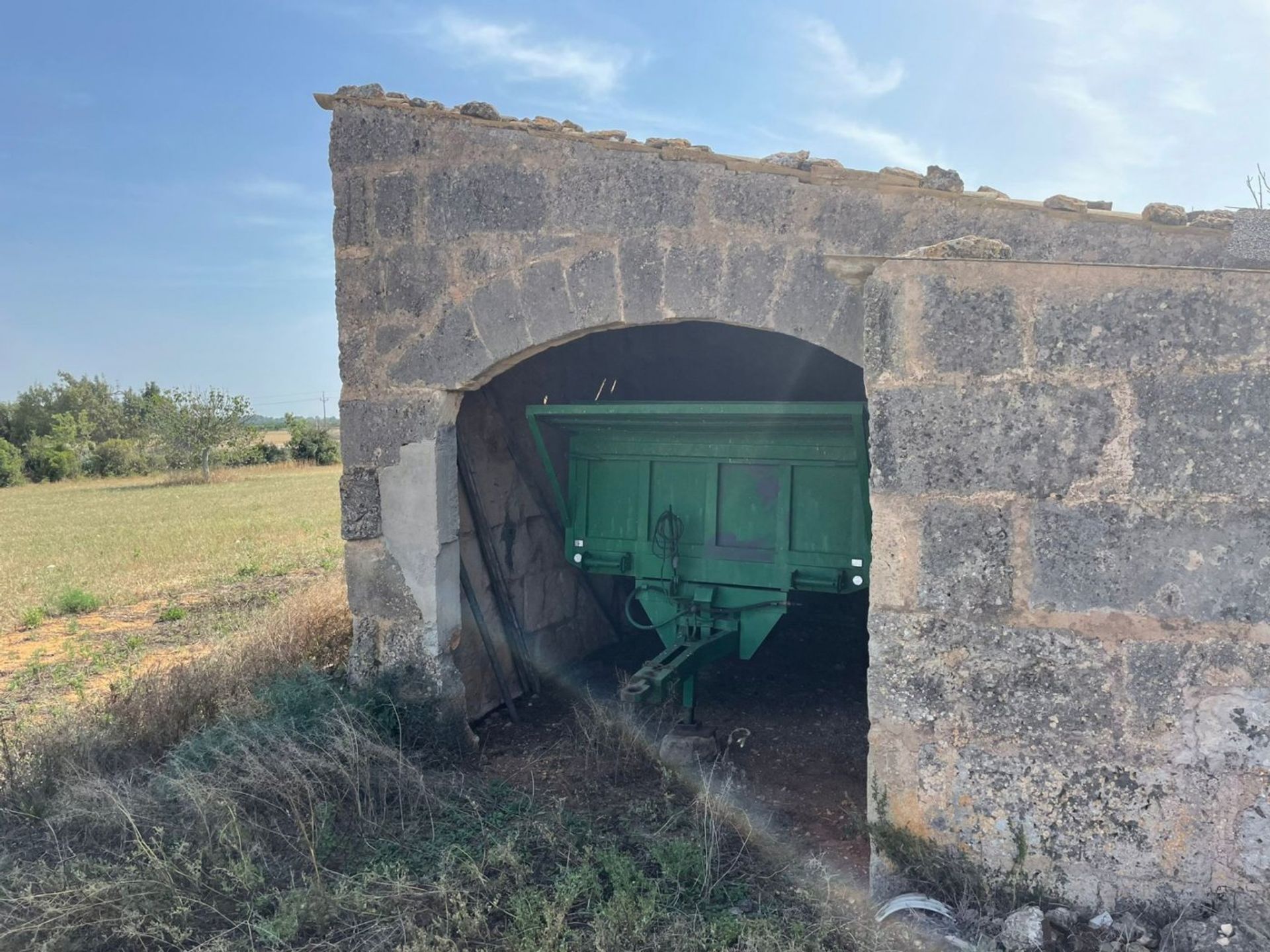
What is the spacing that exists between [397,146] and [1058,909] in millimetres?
4714

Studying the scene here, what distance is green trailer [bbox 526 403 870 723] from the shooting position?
5039mm

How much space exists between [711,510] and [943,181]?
2331 millimetres

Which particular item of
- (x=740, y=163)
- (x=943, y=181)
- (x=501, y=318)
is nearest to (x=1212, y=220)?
(x=943, y=181)

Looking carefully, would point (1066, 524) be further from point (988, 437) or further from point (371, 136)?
point (371, 136)

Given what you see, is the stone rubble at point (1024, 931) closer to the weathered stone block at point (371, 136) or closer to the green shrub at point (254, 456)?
the weathered stone block at point (371, 136)

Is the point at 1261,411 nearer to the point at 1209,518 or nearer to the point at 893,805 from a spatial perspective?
the point at 1209,518

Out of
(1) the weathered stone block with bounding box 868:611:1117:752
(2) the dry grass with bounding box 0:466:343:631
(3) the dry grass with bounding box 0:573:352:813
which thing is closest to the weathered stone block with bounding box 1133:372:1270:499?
(1) the weathered stone block with bounding box 868:611:1117:752

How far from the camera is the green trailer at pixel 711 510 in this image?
5.04 metres

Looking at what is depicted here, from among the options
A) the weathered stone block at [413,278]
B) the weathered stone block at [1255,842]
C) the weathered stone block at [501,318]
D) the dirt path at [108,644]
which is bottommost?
the dirt path at [108,644]

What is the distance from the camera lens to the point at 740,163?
4.20 m

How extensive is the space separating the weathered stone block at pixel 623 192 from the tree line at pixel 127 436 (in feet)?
104

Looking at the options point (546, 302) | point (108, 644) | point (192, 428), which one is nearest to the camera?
point (546, 302)

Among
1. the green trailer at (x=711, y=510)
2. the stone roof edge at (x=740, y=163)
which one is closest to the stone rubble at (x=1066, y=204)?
the stone roof edge at (x=740, y=163)

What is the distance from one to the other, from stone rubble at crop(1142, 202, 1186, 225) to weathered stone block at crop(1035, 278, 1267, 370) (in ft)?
3.25
